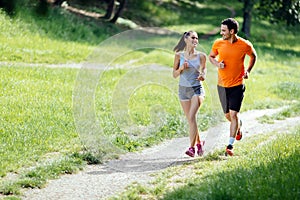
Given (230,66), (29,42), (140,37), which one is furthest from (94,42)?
(230,66)

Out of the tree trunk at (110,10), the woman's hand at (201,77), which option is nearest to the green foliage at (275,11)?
the tree trunk at (110,10)

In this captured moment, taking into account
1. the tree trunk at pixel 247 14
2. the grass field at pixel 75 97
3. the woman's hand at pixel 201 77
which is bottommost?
the tree trunk at pixel 247 14

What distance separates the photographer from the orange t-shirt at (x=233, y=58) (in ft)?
30.5

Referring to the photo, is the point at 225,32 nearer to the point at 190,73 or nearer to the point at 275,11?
the point at 190,73

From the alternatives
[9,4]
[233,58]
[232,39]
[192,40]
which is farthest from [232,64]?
[9,4]

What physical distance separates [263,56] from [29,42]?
12.3m

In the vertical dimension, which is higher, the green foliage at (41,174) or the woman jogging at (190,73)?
the woman jogging at (190,73)

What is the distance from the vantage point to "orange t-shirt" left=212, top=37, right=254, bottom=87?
928 centimetres

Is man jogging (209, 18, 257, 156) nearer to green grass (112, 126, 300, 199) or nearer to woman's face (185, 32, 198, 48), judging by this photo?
woman's face (185, 32, 198, 48)

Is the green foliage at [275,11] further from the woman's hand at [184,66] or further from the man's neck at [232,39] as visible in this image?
the woman's hand at [184,66]

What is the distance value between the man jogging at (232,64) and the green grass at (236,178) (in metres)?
0.60

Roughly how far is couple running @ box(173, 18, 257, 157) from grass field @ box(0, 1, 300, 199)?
0.58 metres

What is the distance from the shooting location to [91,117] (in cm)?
1065

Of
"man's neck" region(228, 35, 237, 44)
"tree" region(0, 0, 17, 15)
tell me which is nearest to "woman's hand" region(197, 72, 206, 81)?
"man's neck" region(228, 35, 237, 44)
